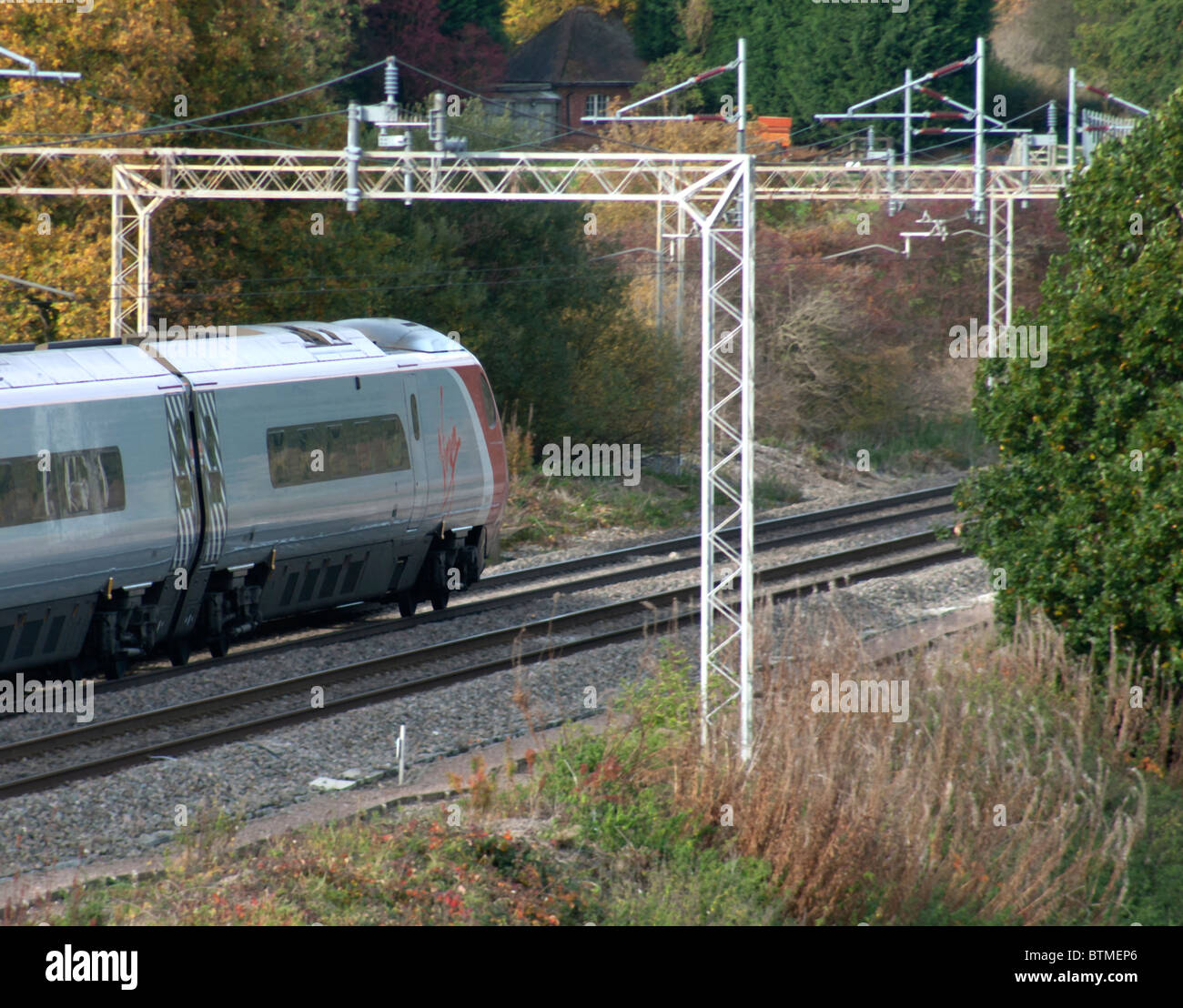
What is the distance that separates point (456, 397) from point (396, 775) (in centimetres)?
693

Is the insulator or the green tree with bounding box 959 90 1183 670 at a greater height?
the insulator

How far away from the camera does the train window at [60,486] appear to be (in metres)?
13.2

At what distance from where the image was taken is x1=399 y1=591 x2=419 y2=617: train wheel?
18.3 m

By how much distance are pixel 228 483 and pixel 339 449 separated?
1534 millimetres

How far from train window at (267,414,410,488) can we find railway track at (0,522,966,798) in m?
2.18

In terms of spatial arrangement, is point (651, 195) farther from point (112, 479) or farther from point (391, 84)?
point (112, 479)

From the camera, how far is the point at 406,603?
18375 mm

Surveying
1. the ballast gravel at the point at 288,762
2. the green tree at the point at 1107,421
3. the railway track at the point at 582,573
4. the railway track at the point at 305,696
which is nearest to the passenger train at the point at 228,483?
the railway track at the point at 582,573

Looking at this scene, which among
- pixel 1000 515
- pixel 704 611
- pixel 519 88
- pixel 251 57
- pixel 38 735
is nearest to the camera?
pixel 704 611

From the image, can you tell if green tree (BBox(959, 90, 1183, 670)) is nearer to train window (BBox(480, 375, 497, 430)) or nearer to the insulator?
train window (BBox(480, 375, 497, 430))

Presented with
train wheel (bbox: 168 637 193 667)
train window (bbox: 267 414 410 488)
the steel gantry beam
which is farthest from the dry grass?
train wheel (bbox: 168 637 193 667)

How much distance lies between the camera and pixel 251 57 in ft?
81.6
